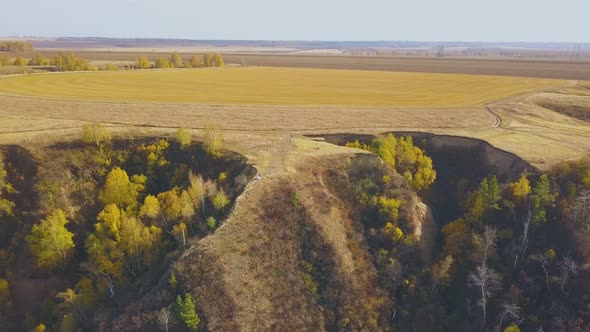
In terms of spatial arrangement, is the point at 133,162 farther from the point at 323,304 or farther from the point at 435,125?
the point at 435,125

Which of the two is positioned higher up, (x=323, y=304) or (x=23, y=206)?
(x=23, y=206)

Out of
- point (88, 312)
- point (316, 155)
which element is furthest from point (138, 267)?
point (316, 155)

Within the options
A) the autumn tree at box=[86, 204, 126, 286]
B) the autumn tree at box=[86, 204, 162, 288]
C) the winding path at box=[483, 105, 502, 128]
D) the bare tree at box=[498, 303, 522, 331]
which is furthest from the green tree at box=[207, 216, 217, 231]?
the winding path at box=[483, 105, 502, 128]

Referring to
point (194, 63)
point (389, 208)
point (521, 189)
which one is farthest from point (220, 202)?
point (194, 63)

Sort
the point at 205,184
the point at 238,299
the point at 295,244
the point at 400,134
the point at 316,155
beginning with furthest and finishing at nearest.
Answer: the point at 400,134, the point at 316,155, the point at 205,184, the point at 295,244, the point at 238,299

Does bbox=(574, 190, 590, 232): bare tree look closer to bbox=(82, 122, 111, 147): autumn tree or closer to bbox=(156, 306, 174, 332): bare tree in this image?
bbox=(156, 306, 174, 332): bare tree

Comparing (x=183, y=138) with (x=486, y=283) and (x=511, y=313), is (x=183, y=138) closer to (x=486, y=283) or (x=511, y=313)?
(x=486, y=283)

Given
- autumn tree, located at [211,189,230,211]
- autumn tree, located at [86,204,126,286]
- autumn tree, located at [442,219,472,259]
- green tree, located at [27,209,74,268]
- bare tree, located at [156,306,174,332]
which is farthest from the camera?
autumn tree, located at [442,219,472,259]

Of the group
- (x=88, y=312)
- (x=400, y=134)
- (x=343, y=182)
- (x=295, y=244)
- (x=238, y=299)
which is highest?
(x=400, y=134)

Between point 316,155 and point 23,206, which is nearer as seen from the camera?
point 23,206
